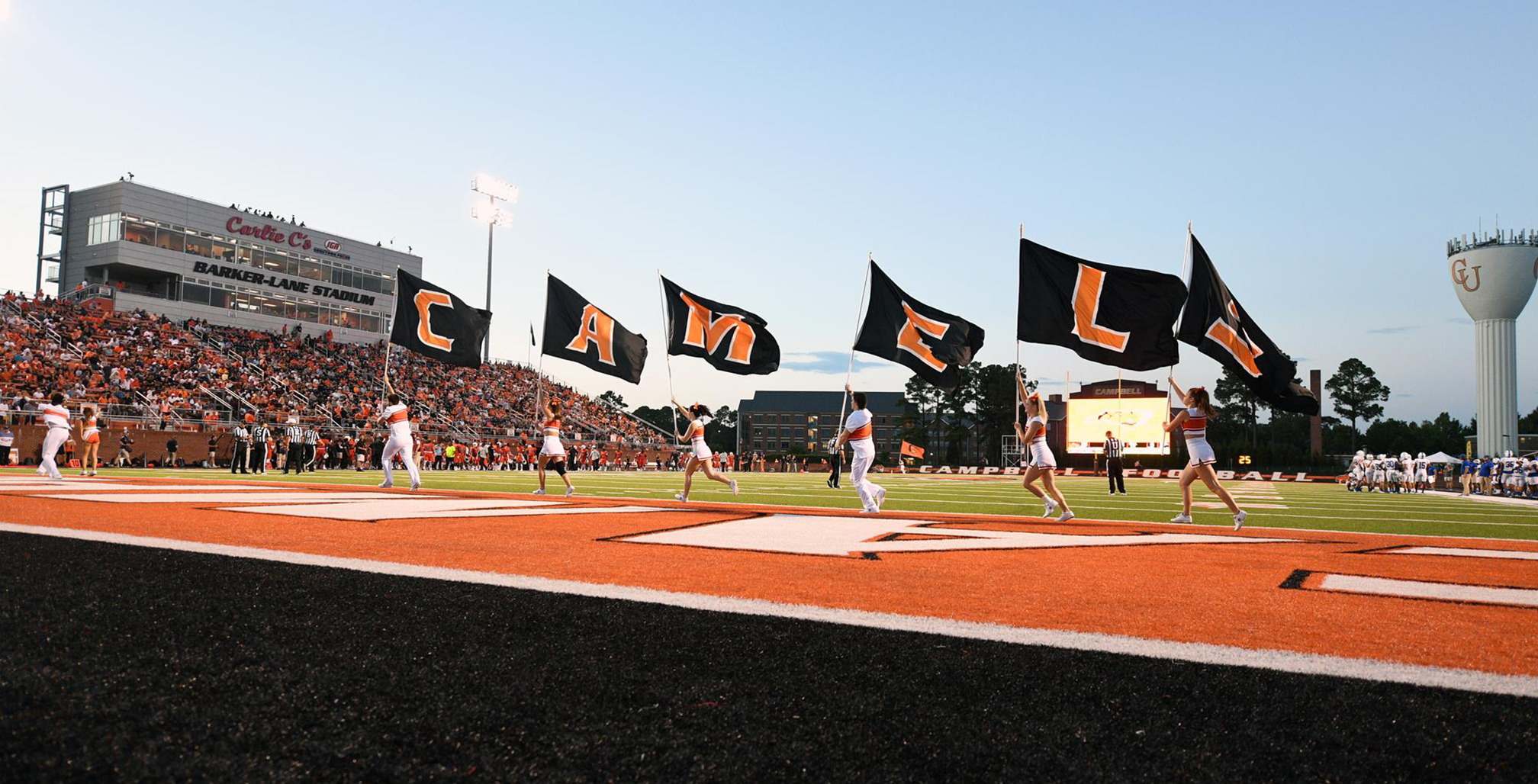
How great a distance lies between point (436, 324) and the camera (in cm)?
1948

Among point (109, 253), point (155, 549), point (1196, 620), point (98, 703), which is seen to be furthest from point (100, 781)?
point (109, 253)

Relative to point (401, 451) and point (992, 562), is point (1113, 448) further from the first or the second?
point (992, 562)

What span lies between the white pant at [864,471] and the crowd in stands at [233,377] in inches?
1054

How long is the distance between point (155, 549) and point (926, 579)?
16.6 ft

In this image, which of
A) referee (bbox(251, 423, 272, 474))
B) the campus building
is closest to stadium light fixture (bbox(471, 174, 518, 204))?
referee (bbox(251, 423, 272, 474))

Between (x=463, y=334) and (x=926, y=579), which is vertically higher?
(x=463, y=334)

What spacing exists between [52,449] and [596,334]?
10540 millimetres

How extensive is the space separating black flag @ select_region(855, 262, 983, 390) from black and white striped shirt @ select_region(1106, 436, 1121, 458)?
33.2 feet

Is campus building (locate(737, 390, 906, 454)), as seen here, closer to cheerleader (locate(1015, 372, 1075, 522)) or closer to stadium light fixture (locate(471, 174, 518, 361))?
stadium light fixture (locate(471, 174, 518, 361))

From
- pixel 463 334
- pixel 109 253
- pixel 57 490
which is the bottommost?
pixel 57 490

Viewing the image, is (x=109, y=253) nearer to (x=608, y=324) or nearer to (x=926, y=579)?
(x=608, y=324)

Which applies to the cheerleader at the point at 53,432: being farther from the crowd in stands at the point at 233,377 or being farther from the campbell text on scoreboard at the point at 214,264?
the campbell text on scoreboard at the point at 214,264

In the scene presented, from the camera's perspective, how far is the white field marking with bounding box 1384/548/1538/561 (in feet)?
25.9

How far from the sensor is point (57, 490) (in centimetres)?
1295
